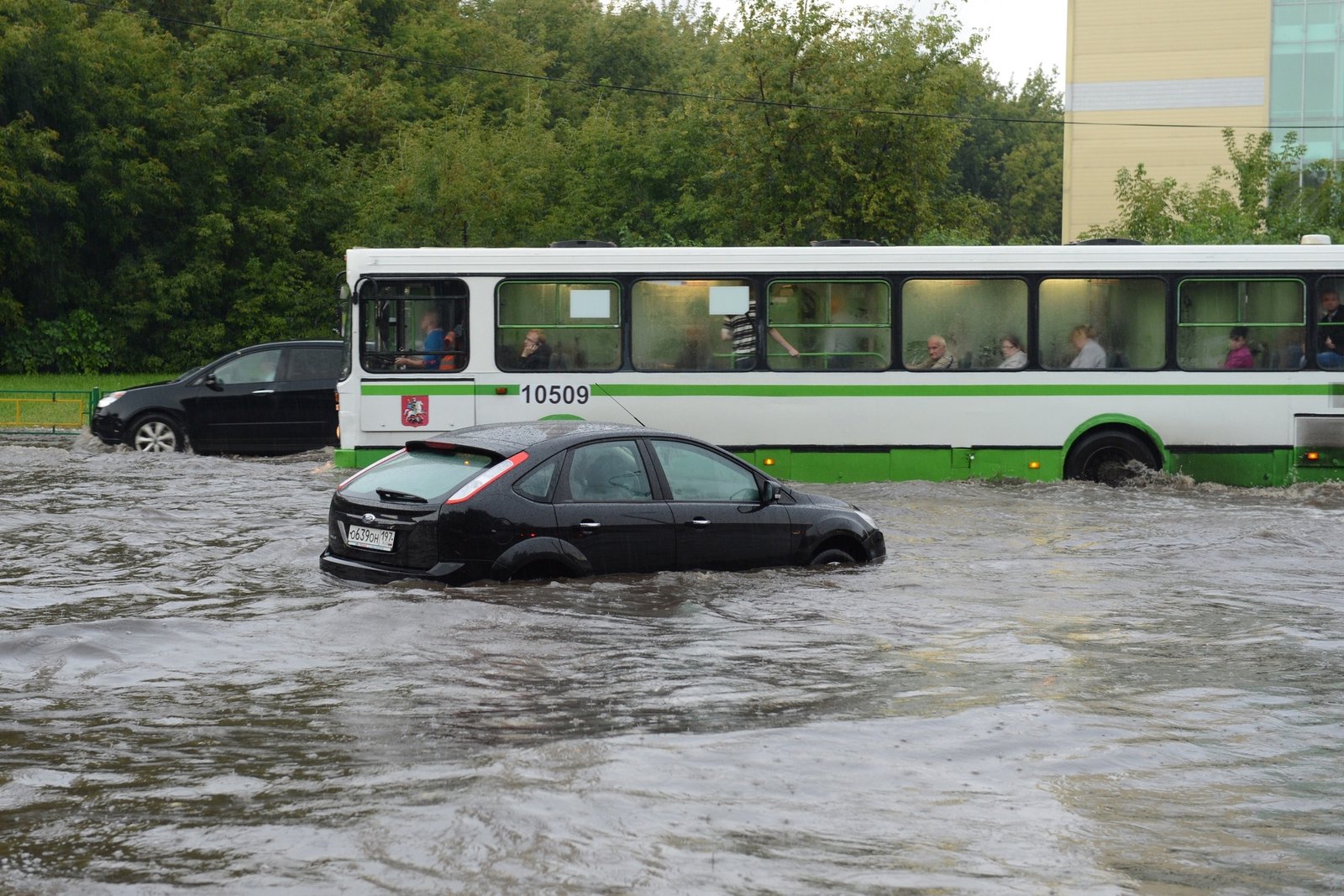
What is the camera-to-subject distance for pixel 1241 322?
1830 cm

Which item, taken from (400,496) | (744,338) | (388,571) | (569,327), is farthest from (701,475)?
(569,327)

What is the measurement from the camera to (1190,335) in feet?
59.9

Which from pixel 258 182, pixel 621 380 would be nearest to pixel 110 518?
pixel 621 380

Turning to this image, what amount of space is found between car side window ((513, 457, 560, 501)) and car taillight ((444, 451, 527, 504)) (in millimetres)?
120

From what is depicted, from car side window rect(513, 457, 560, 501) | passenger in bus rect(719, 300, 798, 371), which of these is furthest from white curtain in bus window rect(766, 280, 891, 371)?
car side window rect(513, 457, 560, 501)

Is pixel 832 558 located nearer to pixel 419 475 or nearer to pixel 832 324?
pixel 419 475

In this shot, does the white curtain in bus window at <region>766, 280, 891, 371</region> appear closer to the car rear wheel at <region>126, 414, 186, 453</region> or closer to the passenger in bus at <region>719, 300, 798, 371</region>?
the passenger in bus at <region>719, 300, 798, 371</region>

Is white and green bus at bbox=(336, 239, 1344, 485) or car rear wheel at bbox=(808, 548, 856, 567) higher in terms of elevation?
white and green bus at bbox=(336, 239, 1344, 485)

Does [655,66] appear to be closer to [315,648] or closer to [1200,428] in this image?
[1200,428]

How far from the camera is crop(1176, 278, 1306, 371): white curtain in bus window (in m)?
18.3

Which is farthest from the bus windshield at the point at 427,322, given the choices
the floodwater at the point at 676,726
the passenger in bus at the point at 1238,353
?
the passenger in bus at the point at 1238,353

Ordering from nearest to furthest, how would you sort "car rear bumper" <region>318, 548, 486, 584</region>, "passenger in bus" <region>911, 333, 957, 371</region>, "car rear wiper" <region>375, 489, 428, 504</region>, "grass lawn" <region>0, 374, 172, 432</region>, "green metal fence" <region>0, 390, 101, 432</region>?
"car rear bumper" <region>318, 548, 486, 584</region> → "car rear wiper" <region>375, 489, 428, 504</region> → "passenger in bus" <region>911, 333, 957, 371</region> → "grass lawn" <region>0, 374, 172, 432</region> → "green metal fence" <region>0, 390, 101, 432</region>

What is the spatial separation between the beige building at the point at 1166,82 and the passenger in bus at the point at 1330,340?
144 feet

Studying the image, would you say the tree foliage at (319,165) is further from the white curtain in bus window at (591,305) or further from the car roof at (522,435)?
the car roof at (522,435)
